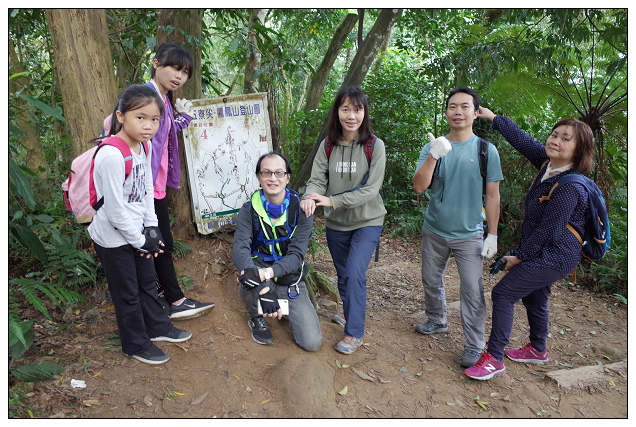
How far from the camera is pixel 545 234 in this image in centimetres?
306

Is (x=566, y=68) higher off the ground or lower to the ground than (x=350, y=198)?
higher

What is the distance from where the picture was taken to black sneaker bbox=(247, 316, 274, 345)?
11.3ft

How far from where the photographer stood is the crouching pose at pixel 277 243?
335 centimetres

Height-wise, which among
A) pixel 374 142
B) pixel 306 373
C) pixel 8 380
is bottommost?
pixel 306 373

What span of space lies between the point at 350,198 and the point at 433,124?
5812 millimetres

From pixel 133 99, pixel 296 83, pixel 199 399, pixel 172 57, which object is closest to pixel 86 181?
pixel 133 99

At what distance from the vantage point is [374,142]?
11.4 feet

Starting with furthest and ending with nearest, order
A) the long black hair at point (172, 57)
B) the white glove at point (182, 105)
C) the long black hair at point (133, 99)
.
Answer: the white glove at point (182, 105), the long black hair at point (172, 57), the long black hair at point (133, 99)

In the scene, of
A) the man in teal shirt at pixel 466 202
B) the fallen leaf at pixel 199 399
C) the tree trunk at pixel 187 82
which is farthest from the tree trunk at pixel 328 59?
the fallen leaf at pixel 199 399

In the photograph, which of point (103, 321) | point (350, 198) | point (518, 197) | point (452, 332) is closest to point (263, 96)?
point (350, 198)

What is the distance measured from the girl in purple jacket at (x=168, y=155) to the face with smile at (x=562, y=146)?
2.77 meters

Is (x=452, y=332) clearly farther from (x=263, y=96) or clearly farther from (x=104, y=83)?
(x=104, y=83)

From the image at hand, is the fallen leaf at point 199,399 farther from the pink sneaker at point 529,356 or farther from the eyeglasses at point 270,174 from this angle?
the pink sneaker at point 529,356

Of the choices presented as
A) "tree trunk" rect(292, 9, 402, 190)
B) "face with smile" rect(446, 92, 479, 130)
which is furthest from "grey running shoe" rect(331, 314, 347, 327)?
"tree trunk" rect(292, 9, 402, 190)
